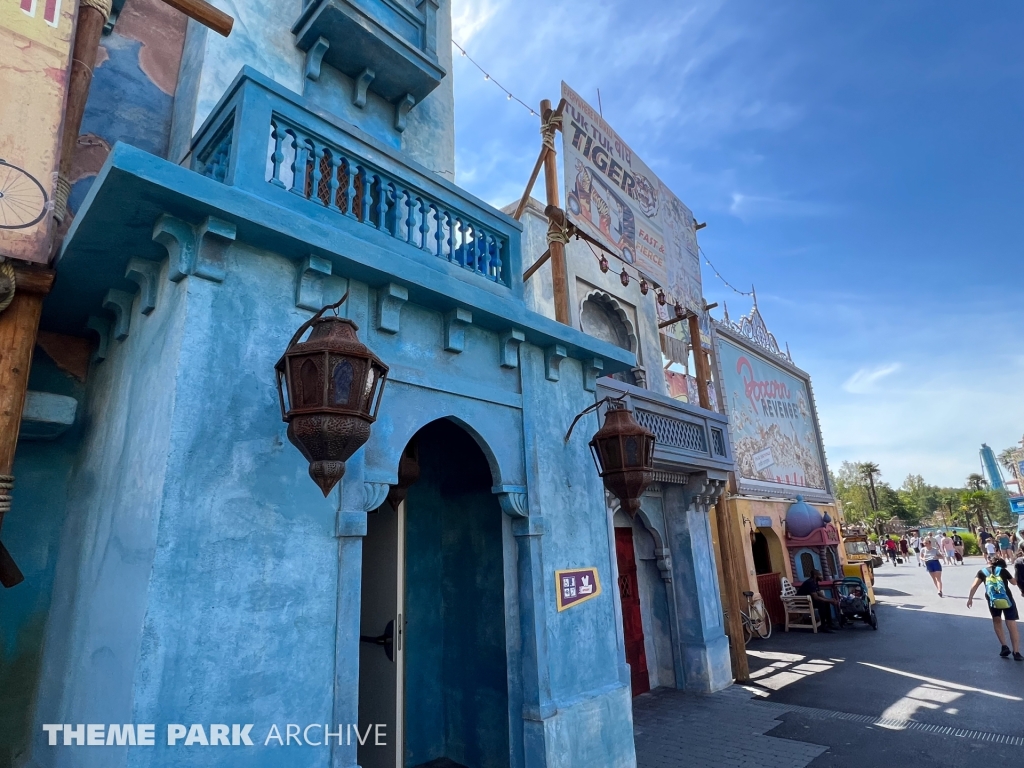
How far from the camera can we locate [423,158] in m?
8.48

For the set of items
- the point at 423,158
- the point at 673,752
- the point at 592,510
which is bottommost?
the point at 673,752

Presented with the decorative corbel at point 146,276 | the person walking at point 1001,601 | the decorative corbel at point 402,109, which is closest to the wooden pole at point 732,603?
the person walking at point 1001,601

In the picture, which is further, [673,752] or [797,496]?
[797,496]

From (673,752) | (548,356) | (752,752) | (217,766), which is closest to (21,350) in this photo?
(217,766)

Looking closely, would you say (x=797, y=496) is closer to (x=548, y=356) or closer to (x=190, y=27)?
(x=548, y=356)

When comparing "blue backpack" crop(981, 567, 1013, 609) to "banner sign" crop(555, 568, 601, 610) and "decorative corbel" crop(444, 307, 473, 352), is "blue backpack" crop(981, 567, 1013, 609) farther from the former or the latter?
"decorative corbel" crop(444, 307, 473, 352)

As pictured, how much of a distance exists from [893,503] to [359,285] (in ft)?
255

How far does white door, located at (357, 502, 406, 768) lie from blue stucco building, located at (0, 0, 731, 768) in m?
0.03

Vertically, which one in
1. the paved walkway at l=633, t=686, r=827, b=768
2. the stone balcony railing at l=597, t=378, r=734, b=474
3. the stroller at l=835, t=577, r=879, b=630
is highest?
the stone balcony railing at l=597, t=378, r=734, b=474

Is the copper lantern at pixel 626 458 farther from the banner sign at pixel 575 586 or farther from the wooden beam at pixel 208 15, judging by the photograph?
the wooden beam at pixel 208 15

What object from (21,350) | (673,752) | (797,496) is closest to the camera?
(21,350)

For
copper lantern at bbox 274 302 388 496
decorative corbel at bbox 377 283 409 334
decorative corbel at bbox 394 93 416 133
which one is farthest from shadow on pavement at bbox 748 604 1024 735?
decorative corbel at bbox 394 93 416 133

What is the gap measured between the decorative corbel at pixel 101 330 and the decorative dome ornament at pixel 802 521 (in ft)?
59.7

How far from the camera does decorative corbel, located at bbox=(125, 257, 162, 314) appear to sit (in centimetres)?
392
